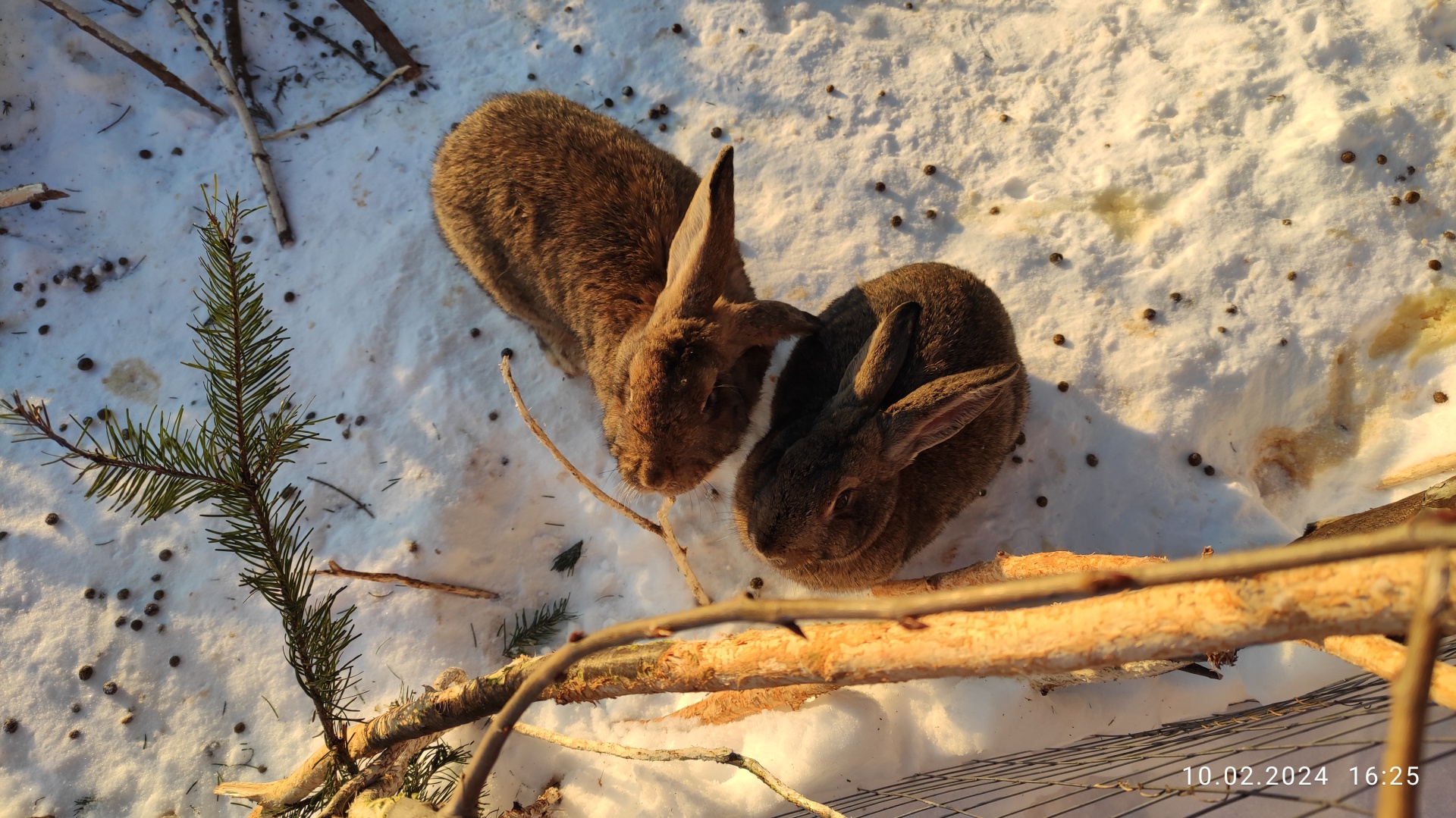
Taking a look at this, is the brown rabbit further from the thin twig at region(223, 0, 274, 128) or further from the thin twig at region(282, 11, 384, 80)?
the thin twig at region(223, 0, 274, 128)

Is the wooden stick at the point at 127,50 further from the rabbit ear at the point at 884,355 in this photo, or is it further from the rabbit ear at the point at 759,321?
the rabbit ear at the point at 884,355

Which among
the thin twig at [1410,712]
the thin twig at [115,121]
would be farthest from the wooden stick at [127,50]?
the thin twig at [1410,712]

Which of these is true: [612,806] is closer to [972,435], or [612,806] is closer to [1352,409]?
[972,435]

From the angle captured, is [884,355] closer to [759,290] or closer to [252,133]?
[759,290]

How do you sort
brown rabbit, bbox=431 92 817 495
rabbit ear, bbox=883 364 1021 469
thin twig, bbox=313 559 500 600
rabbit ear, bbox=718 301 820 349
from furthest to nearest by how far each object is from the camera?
thin twig, bbox=313 559 500 600
rabbit ear, bbox=718 301 820 349
brown rabbit, bbox=431 92 817 495
rabbit ear, bbox=883 364 1021 469

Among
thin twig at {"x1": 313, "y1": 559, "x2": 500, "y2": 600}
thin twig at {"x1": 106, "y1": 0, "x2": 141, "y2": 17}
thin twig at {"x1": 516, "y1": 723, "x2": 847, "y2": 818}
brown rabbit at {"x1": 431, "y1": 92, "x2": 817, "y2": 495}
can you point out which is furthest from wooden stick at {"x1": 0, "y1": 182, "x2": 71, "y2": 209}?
thin twig at {"x1": 516, "y1": 723, "x2": 847, "y2": 818}

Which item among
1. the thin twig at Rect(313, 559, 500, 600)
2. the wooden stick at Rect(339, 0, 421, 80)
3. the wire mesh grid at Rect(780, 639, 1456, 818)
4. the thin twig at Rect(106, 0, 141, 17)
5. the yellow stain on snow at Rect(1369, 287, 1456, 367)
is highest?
the thin twig at Rect(106, 0, 141, 17)

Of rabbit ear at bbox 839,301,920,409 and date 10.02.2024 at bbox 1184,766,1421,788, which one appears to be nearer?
date 10.02.2024 at bbox 1184,766,1421,788
